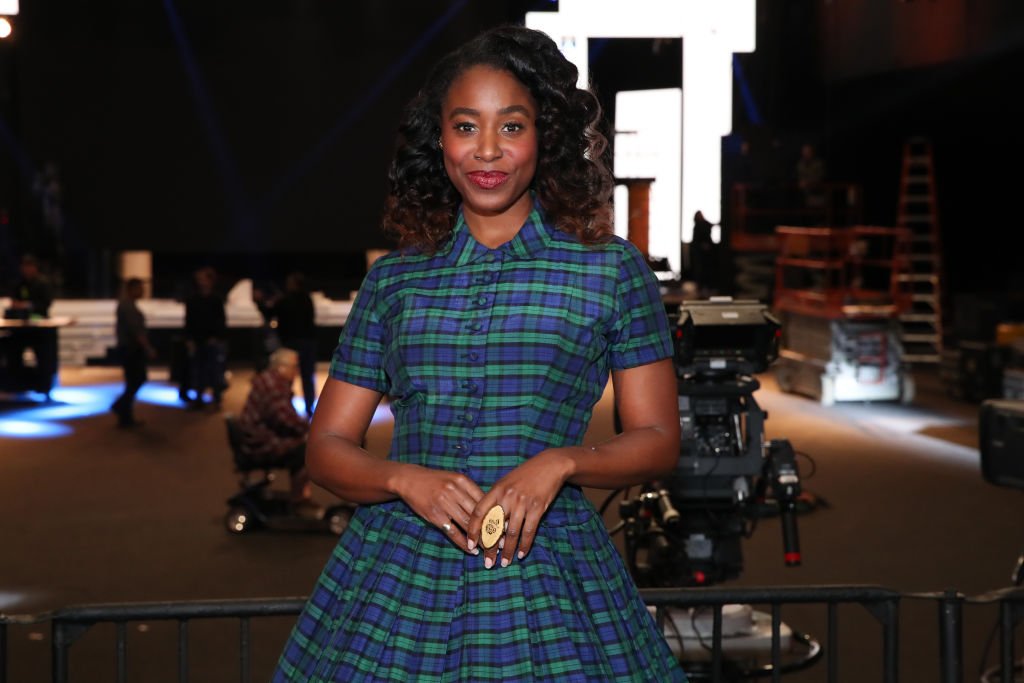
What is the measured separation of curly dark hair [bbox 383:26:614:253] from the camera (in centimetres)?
166

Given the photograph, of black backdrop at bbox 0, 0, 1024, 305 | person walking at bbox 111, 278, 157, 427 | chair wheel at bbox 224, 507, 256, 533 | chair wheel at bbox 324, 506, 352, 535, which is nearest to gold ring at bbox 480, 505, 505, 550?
chair wheel at bbox 324, 506, 352, 535

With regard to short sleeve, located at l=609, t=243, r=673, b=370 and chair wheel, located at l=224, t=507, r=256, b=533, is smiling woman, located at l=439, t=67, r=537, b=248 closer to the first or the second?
short sleeve, located at l=609, t=243, r=673, b=370

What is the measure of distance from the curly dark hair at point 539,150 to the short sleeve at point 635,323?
6cm

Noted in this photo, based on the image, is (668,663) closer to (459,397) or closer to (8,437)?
(459,397)

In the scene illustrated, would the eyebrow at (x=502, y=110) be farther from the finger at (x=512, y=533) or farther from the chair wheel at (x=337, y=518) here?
the chair wheel at (x=337, y=518)

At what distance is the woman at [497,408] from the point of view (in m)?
1.54

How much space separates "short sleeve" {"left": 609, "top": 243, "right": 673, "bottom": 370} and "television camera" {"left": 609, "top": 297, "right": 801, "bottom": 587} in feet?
10.2

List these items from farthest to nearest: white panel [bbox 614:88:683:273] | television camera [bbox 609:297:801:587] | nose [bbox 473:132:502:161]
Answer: white panel [bbox 614:88:683:273] → television camera [bbox 609:297:801:587] → nose [bbox 473:132:502:161]

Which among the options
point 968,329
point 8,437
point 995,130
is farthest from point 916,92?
point 8,437

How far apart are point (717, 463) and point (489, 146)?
3.43 metres

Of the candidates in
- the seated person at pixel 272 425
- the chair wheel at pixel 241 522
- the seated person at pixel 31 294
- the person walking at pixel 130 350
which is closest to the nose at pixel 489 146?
the seated person at pixel 272 425

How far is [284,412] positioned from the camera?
8195 millimetres

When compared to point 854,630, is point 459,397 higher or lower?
higher

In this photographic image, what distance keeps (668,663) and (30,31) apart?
63.3 ft
